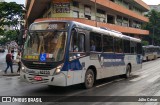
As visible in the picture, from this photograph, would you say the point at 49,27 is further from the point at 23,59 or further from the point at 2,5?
the point at 2,5

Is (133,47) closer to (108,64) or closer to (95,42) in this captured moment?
(108,64)

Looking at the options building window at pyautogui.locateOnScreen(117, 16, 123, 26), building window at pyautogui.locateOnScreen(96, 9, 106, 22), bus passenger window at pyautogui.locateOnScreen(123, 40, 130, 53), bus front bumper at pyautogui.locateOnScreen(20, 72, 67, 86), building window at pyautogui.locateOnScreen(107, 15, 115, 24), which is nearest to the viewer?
bus front bumper at pyautogui.locateOnScreen(20, 72, 67, 86)

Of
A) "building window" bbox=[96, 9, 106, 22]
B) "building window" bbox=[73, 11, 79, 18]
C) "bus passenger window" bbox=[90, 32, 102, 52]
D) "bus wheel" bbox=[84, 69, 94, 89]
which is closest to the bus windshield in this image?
"bus passenger window" bbox=[90, 32, 102, 52]

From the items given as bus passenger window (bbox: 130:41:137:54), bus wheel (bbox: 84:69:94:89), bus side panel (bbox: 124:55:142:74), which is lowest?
bus wheel (bbox: 84:69:94:89)

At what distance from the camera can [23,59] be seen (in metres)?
10.9

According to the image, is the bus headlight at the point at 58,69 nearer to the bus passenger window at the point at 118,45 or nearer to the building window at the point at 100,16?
the bus passenger window at the point at 118,45

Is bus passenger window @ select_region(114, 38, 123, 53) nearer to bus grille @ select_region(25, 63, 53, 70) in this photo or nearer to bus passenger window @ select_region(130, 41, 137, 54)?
bus passenger window @ select_region(130, 41, 137, 54)

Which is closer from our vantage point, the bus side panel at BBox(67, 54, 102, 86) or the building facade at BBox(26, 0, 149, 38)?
the bus side panel at BBox(67, 54, 102, 86)

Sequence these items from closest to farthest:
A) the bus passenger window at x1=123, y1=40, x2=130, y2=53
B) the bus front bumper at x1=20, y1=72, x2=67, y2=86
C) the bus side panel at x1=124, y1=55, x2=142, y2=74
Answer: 1. the bus front bumper at x1=20, y1=72, x2=67, y2=86
2. the bus passenger window at x1=123, y1=40, x2=130, y2=53
3. the bus side panel at x1=124, y1=55, x2=142, y2=74

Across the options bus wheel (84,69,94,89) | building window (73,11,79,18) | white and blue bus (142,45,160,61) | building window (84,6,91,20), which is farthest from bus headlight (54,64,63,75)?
white and blue bus (142,45,160,61)

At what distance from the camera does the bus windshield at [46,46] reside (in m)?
10.3

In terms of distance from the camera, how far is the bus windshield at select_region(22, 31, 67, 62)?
33.7 ft

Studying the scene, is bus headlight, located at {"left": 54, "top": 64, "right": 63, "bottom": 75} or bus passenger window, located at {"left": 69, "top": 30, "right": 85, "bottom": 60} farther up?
bus passenger window, located at {"left": 69, "top": 30, "right": 85, "bottom": 60}

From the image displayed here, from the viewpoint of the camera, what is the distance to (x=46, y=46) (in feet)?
34.3
